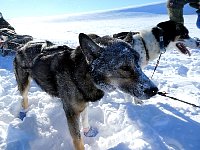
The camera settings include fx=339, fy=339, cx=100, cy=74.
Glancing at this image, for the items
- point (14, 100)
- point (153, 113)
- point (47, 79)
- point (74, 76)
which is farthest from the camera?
point (14, 100)

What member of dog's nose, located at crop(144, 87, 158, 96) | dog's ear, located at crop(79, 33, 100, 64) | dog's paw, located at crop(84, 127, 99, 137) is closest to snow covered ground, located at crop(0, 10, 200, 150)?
dog's paw, located at crop(84, 127, 99, 137)

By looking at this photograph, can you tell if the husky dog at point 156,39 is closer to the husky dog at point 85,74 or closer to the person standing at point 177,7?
the person standing at point 177,7

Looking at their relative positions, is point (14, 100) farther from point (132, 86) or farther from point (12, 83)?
point (132, 86)

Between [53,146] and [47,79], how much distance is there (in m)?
0.75

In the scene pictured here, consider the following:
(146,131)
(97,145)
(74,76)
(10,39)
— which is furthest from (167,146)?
(10,39)

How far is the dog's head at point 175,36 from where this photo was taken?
17.3 ft

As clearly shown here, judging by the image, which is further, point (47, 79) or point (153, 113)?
point (153, 113)

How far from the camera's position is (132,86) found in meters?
3.06

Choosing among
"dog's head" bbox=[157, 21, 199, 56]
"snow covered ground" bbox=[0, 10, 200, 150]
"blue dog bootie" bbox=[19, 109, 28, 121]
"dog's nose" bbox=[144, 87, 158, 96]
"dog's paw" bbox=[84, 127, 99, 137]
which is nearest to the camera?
"dog's nose" bbox=[144, 87, 158, 96]

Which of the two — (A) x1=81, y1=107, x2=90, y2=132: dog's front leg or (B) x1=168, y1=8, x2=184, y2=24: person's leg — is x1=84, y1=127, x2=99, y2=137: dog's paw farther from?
(B) x1=168, y1=8, x2=184, y2=24: person's leg

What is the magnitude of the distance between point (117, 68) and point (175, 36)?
2630 millimetres

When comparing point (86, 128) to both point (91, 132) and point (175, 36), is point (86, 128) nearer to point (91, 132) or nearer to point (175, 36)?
point (91, 132)

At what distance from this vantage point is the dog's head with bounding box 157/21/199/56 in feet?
17.3

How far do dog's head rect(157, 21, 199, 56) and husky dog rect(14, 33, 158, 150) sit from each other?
6.91 ft
